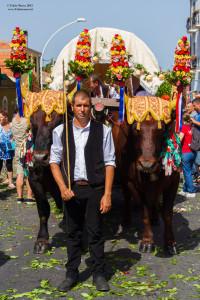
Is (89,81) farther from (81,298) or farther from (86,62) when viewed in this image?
(81,298)

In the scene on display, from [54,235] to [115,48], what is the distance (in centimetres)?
298

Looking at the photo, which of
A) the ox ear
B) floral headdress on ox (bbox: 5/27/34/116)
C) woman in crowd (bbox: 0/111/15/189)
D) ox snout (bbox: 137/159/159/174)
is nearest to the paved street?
ox snout (bbox: 137/159/159/174)

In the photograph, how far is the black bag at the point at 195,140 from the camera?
36.2 feet

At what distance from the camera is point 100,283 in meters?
5.25

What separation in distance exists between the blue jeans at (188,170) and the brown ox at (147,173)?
4006mm

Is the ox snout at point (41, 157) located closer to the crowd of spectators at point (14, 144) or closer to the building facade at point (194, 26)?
the crowd of spectators at point (14, 144)

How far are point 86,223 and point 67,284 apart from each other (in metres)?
0.68

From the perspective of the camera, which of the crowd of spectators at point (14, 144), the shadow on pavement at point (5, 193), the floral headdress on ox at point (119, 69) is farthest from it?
the shadow on pavement at point (5, 193)

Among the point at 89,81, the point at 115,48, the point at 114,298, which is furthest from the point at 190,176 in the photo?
the point at 114,298

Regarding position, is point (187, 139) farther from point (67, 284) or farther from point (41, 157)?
point (67, 284)

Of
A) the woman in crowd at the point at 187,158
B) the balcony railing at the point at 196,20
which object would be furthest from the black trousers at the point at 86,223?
the balcony railing at the point at 196,20

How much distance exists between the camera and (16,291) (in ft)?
17.4

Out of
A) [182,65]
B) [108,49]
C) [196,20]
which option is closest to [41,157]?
[182,65]

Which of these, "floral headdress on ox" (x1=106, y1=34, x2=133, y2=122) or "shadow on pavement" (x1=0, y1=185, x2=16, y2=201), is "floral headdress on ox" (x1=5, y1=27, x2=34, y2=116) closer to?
"floral headdress on ox" (x1=106, y1=34, x2=133, y2=122)
